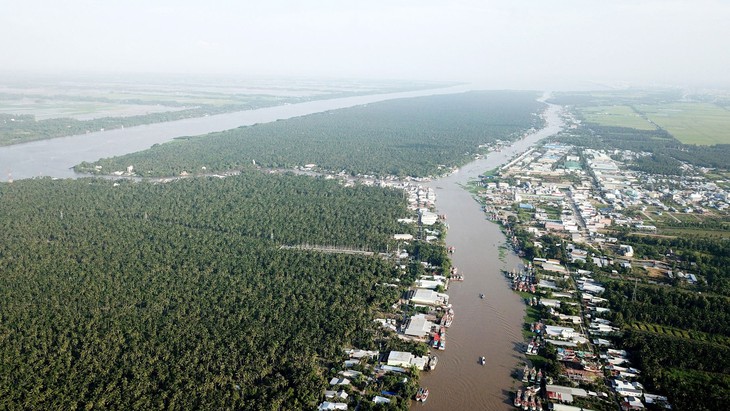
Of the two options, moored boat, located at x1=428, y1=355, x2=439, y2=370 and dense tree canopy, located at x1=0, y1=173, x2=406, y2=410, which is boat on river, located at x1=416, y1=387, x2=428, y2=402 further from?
dense tree canopy, located at x1=0, y1=173, x2=406, y2=410

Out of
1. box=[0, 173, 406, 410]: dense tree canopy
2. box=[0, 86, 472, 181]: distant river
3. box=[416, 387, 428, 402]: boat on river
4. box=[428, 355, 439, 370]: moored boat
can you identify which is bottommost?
box=[416, 387, 428, 402]: boat on river

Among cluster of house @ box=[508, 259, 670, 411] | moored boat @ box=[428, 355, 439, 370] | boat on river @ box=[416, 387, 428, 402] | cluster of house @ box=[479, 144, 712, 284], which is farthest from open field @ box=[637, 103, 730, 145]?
boat on river @ box=[416, 387, 428, 402]

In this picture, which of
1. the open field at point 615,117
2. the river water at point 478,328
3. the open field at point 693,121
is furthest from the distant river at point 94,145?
the open field at point 693,121

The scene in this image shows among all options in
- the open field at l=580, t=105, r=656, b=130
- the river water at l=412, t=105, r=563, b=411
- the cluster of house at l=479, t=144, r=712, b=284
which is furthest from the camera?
the open field at l=580, t=105, r=656, b=130

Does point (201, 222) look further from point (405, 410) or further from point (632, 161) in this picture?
point (632, 161)

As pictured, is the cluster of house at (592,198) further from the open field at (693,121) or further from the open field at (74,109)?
the open field at (74,109)

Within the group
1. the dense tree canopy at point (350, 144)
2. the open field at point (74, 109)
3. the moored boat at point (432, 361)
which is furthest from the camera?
the open field at point (74, 109)

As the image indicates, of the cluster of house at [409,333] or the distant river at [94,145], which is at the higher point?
the distant river at [94,145]
